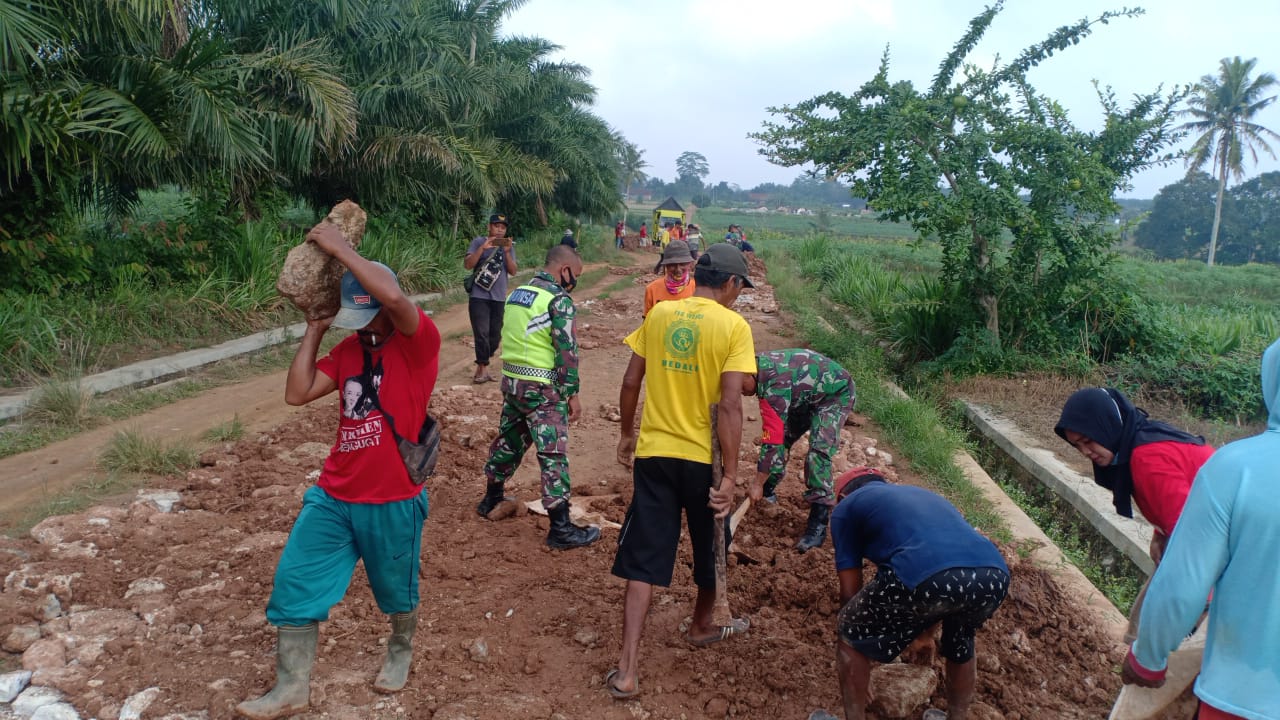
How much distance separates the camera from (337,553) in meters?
2.88

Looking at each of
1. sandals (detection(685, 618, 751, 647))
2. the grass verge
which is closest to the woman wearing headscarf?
sandals (detection(685, 618, 751, 647))

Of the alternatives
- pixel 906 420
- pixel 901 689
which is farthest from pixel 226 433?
pixel 906 420

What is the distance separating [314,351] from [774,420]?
2683 mm

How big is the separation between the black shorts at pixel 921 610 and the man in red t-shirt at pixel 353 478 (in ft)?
5.25

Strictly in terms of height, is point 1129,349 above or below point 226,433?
Result: above

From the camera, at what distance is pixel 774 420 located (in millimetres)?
4730

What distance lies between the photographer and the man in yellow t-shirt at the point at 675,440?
324cm

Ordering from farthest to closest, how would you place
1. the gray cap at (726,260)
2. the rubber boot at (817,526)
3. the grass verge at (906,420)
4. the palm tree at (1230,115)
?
the palm tree at (1230,115) < the grass verge at (906,420) < the rubber boot at (817,526) < the gray cap at (726,260)

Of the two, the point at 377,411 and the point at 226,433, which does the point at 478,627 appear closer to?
the point at 377,411

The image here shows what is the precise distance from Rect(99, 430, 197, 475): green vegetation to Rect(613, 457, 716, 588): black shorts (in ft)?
12.1

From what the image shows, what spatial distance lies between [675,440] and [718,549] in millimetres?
633

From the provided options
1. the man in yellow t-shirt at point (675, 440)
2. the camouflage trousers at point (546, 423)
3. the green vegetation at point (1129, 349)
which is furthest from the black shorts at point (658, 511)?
the green vegetation at point (1129, 349)

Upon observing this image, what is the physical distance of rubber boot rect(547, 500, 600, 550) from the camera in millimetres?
4641

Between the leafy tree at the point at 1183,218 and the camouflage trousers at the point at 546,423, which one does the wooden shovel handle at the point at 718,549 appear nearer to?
the camouflage trousers at the point at 546,423
